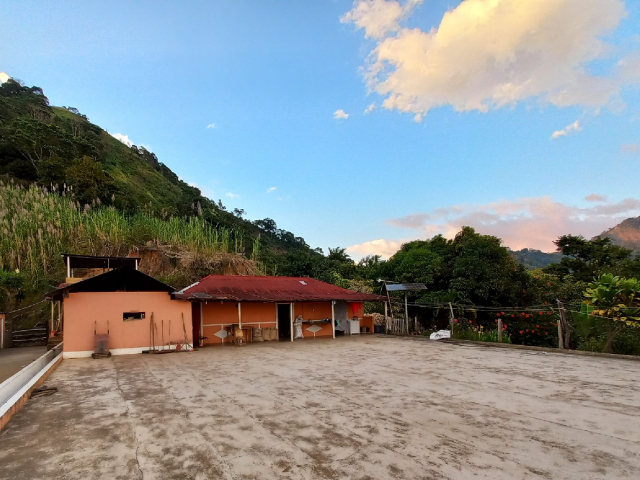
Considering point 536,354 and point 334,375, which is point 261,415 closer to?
point 334,375

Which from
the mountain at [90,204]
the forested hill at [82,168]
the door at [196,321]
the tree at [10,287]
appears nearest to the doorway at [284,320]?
the door at [196,321]

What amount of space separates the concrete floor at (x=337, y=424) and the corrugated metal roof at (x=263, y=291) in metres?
4.78

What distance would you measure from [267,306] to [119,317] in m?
5.29

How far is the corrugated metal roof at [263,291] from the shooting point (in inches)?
475

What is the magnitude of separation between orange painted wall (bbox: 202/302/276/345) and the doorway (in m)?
1.00

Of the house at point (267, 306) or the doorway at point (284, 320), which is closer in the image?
the house at point (267, 306)

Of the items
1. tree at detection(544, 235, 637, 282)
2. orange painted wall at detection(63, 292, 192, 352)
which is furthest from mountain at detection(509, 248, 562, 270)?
orange painted wall at detection(63, 292, 192, 352)

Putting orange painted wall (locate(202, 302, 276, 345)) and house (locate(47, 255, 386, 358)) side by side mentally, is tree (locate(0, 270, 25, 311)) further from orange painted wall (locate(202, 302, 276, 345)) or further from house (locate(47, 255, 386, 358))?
orange painted wall (locate(202, 302, 276, 345))

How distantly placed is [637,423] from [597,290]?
554 centimetres

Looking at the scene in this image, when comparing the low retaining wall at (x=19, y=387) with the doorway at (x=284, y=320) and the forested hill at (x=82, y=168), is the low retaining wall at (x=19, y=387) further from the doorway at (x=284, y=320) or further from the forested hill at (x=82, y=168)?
the forested hill at (x=82, y=168)

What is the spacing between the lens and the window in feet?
34.6

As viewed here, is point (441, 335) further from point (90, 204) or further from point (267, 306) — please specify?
point (90, 204)

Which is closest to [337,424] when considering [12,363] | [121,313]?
[121,313]

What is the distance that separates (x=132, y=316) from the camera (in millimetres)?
10750
